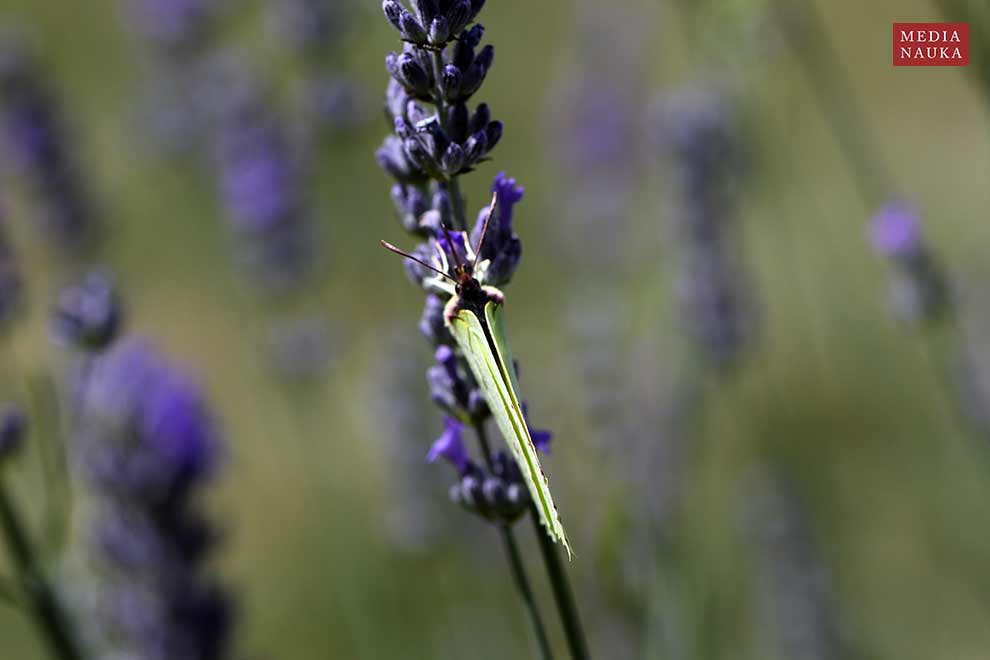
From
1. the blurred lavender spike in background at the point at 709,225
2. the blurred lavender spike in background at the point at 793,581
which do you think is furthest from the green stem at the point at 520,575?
the blurred lavender spike in background at the point at 793,581

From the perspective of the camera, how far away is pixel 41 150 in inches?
151

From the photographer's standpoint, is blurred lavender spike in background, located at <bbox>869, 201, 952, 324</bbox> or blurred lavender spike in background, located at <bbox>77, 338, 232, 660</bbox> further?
blurred lavender spike in background, located at <bbox>869, 201, 952, 324</bbox>

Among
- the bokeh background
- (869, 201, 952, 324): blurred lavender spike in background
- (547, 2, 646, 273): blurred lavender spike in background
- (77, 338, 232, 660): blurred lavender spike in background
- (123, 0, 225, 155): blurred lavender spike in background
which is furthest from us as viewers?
(547, 2, 646, 273): blurred lavender spike in background

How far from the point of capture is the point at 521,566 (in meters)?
1.37

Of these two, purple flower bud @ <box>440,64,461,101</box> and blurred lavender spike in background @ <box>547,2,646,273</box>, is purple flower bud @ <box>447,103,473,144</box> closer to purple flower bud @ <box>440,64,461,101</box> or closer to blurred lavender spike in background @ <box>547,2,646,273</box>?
purple flower bud @ <box>440,64,461,101</box>

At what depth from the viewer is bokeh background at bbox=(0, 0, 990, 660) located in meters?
3.46

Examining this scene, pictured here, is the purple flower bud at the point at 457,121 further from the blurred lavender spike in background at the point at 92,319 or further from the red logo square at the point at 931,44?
the red logo square at the point at 931,44

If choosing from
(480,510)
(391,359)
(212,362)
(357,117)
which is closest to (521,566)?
(480,510)

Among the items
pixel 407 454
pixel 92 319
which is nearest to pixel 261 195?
pixel 407 454

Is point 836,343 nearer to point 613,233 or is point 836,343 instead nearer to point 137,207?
point 613,233

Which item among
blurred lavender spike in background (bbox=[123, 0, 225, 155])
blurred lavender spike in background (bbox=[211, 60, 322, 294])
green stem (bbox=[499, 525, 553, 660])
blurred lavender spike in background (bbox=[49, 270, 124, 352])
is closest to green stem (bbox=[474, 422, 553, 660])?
green stem (bbox=[499, 525, 553, 660])

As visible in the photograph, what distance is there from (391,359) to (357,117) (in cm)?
102

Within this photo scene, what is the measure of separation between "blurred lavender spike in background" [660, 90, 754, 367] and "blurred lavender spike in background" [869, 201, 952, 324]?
718mm

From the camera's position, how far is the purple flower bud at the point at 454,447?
1.46 meters
